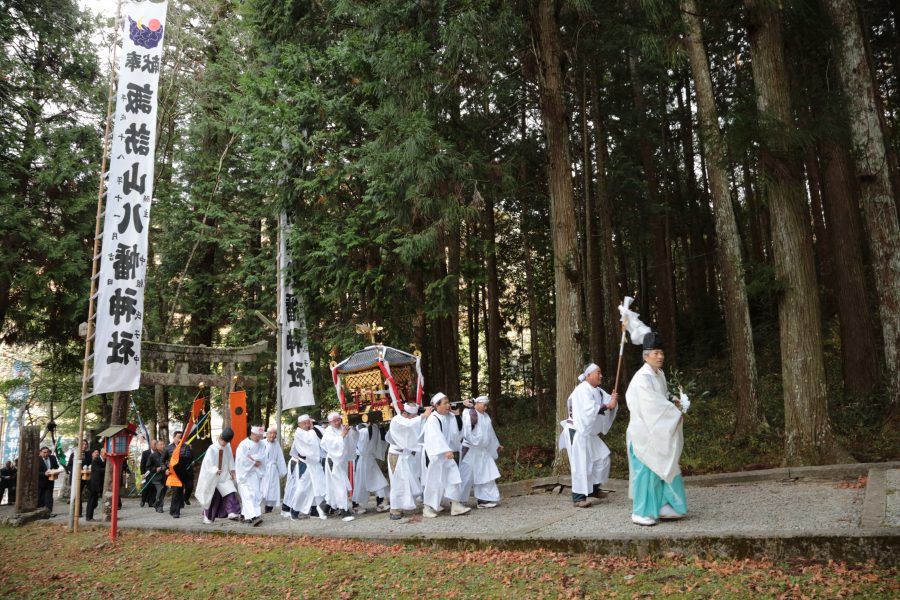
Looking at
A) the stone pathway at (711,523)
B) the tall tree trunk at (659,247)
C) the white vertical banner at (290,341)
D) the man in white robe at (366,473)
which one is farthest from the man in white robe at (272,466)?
the tall tree trunk at (659,247)

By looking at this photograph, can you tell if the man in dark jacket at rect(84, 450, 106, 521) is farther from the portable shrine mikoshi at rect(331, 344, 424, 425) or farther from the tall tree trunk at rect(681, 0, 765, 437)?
the tall tree trunk at rect(681, 0, 765, 437)

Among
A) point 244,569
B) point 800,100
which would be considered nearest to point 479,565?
point 244,569

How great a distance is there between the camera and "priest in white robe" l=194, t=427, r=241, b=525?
11.6m

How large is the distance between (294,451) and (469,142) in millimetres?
6615

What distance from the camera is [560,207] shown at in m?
10.7

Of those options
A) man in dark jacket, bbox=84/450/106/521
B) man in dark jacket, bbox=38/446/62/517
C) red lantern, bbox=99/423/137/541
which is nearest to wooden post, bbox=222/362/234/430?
man in dark jacket, bbox=84/450/106/521

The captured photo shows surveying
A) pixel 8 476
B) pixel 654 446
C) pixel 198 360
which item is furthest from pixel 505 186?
pixel 8 476

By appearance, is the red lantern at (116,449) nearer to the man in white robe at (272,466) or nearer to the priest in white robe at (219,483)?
the priest in white robe at (219,483)

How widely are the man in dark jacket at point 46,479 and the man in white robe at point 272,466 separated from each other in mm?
6237

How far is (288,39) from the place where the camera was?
15773 millimetres

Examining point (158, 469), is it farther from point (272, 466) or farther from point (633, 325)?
point (633, 325)

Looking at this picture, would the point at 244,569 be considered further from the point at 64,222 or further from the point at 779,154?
the point at 64,222

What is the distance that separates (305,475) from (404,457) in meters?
2.48

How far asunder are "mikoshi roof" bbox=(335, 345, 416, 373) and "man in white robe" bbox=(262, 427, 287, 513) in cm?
226
